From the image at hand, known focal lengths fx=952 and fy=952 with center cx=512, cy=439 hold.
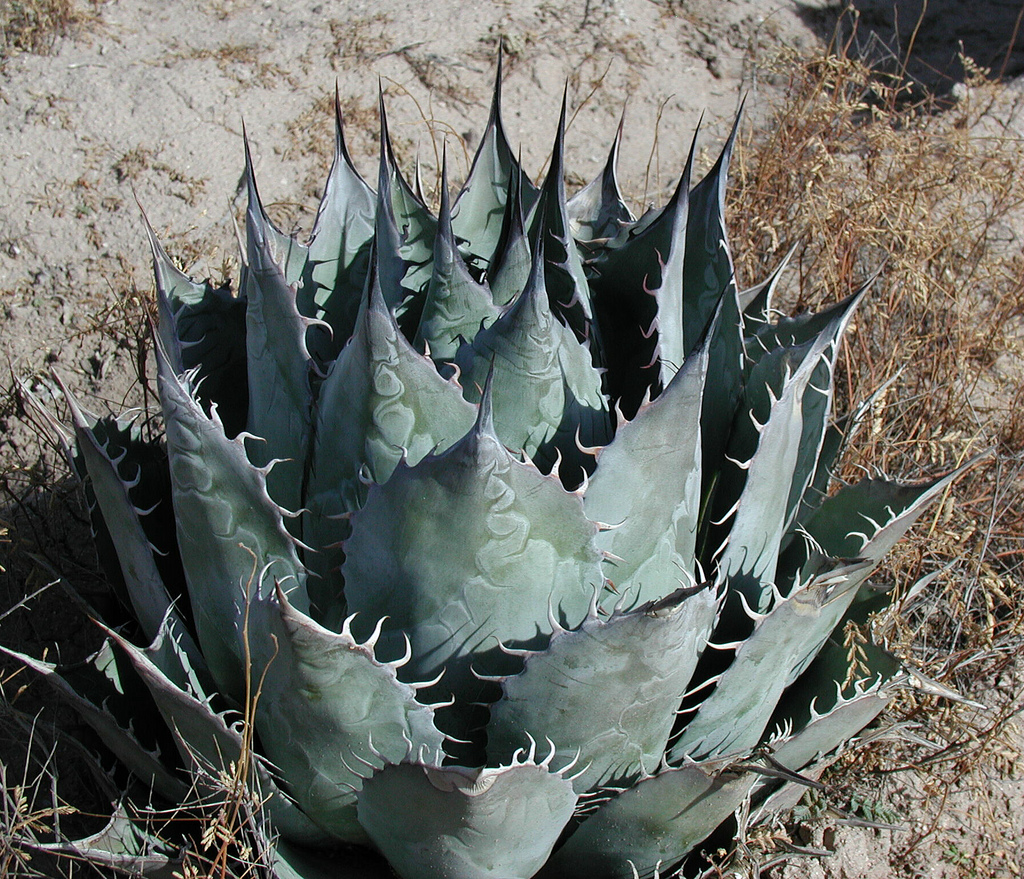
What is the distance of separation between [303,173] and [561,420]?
2485mm

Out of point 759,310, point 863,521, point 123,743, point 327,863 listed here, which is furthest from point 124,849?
point 759,310

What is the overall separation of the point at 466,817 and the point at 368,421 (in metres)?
0.50

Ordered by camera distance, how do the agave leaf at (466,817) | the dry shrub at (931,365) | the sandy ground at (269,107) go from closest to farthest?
1. the agave leaf at (466,817)
2. the dry shrub at (931,365)
3. the sandy ground at (269,107)

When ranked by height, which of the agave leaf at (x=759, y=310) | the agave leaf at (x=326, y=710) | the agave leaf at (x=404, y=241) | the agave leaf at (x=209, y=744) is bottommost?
the agave leaf at (x=209, y=744)

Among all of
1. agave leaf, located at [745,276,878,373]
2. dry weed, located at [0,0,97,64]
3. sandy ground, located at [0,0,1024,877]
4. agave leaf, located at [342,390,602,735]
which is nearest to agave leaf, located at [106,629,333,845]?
agave leaf, located at [342,390,602,735]

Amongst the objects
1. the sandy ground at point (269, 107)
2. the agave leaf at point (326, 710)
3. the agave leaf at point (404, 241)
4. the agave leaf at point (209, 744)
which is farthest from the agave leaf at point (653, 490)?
the sandy ground at point (269, 107)

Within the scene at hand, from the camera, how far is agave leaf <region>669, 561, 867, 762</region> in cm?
128

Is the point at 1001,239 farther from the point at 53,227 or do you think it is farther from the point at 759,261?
the point at 53,227

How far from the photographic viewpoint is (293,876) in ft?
4.48

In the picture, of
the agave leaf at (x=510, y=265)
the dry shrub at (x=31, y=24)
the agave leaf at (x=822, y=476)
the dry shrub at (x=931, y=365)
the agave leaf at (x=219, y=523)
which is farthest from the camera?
the dry shrub at (x=31, y=24)

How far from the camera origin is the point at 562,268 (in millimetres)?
1418

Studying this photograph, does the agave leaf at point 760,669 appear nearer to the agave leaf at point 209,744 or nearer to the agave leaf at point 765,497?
the agave leaf at point 765,497

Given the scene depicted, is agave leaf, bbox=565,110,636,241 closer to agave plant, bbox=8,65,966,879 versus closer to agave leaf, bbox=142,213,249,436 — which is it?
agave plant, bbox=8,65,966,879

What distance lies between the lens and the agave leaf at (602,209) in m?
1.71
